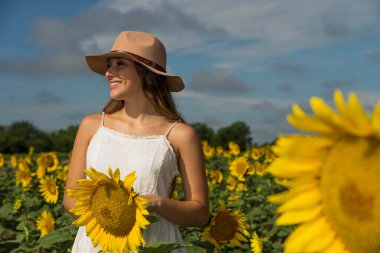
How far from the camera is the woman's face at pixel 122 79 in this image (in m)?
3.51

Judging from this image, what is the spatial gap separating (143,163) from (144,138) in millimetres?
164

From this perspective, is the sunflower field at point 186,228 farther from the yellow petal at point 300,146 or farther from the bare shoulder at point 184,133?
the yellow petal at point 300,146

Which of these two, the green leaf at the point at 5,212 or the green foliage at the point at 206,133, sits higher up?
the green foliage at the point at 206,133

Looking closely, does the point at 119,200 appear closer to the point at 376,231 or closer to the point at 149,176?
the point at 149,176

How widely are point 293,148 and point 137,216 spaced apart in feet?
4.14

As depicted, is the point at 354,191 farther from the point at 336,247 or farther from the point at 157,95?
the point at 157,95

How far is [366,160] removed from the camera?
133cm

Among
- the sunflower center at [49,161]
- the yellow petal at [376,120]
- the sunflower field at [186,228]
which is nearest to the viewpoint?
the yellow petal at [376,120]

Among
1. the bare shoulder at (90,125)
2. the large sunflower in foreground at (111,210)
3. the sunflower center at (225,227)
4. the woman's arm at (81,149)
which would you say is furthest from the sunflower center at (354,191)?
the bare shoulder at (90,125)

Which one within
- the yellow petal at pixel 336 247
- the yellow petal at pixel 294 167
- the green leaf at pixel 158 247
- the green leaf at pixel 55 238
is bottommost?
the green leaf at pixel 55 238

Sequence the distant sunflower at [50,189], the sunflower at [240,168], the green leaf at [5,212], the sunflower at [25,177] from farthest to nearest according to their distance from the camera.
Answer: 1. the sunflower at [25,177]
2. the sunflower at [240,168]
3. the green leaf at [5,212]
4. the distant sunflower at [50,189]

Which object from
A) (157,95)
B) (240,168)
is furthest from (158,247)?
(240,168)

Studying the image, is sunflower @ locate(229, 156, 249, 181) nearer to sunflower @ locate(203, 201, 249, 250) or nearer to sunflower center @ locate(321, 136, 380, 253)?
sunflower @ locate(203, 201, 249, 250)

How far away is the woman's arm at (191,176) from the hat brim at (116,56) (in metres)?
0.31
